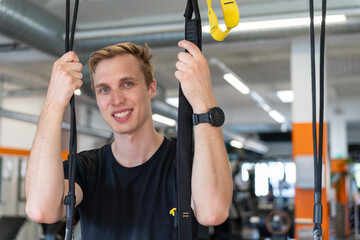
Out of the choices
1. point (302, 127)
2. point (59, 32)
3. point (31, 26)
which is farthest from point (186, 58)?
point (302, 127)

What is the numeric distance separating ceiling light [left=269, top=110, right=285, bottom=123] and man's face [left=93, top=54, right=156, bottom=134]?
12.1 metres

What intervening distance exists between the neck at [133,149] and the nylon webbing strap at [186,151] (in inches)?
16.2

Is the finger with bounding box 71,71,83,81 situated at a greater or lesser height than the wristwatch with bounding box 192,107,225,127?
greater

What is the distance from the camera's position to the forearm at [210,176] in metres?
1.30

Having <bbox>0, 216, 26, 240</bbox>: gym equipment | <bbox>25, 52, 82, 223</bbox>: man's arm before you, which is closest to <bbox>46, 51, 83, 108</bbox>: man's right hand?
<bbox>25, 52, 82, 223</bbox>: man's arm

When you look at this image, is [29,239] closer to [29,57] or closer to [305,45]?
[29,57]

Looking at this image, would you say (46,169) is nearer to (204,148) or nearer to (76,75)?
(76,75)

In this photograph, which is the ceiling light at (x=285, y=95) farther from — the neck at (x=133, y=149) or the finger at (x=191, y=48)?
the finger at (x=191, y=48)

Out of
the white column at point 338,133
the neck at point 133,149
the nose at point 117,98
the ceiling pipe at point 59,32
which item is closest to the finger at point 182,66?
the nose at point 117,98

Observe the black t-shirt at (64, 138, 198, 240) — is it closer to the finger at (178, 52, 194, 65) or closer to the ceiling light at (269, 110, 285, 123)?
the finger at (178, 52, 194, 65)

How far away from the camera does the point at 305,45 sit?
21.2 feet

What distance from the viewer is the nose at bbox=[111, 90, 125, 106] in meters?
1.55

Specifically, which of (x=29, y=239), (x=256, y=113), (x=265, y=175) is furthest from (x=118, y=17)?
(x=265, y=175)

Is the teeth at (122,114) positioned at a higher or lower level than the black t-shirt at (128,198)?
higher
